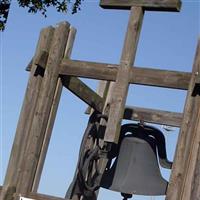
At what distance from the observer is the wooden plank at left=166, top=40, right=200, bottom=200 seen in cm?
326

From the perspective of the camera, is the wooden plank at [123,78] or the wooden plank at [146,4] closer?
the wooden plank at [123,78]

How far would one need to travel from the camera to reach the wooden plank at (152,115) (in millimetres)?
5172

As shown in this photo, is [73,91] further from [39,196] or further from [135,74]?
[39,196]

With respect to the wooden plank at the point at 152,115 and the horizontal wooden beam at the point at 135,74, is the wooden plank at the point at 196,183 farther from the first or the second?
the wooden plank at the point at 152,115

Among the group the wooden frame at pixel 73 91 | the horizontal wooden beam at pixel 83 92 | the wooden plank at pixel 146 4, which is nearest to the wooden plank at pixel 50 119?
the wooden frame at pixel 73 91

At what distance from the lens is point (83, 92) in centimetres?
464

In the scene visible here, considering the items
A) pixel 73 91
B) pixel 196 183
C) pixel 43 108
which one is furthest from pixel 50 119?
pixel 196 183

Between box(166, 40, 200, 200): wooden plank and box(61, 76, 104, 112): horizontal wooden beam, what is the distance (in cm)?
110

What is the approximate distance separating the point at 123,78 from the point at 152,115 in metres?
1.65

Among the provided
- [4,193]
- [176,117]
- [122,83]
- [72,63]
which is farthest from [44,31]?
[176,117]

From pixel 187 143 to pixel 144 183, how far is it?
2.96 ft

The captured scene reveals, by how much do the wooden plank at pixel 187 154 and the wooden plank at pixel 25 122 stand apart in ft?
3.87

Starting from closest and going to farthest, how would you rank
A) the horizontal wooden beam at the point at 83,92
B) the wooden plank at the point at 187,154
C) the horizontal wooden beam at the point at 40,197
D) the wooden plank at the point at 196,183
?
the wooden plank at the point at 196,183 → the wooden plank at the point at 187,154 → the horizontal wooden beam at the point at 40,197 → the horizontal wooden beam at the point at 83,92

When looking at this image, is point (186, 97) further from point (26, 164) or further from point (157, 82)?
point (26, 164)
